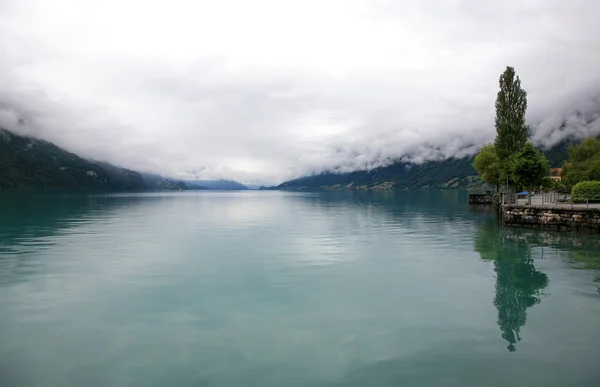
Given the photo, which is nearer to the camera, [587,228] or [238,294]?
[238,294]

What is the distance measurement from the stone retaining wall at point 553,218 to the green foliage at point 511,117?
3469 cm

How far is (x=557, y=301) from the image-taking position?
819 inches

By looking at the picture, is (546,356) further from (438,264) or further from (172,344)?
(438,264)

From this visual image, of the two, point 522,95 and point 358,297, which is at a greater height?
point 522,95

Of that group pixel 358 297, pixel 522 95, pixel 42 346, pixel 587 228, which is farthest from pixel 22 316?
pixel 522 95

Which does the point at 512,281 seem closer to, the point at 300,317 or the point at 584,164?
the point at 300,317

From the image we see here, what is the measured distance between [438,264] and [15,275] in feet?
96.9

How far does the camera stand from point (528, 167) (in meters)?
80.8

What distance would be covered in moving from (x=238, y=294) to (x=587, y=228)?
44875 millimetres

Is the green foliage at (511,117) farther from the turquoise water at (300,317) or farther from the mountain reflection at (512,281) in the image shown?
the turquoise water at (300,317)

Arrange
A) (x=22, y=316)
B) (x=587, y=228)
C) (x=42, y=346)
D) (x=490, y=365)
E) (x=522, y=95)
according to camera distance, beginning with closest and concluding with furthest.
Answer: (x=490, y=365)
(x=42, y=346)
(x=22, y=316)
(x=587, y=228)
(x=522, y=95)

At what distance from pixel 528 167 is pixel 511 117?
14.7 meters

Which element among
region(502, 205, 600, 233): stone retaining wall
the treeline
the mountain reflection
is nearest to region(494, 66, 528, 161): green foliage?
the treeline

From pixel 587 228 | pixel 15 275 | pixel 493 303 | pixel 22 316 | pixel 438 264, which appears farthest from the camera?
pixel 587 228
